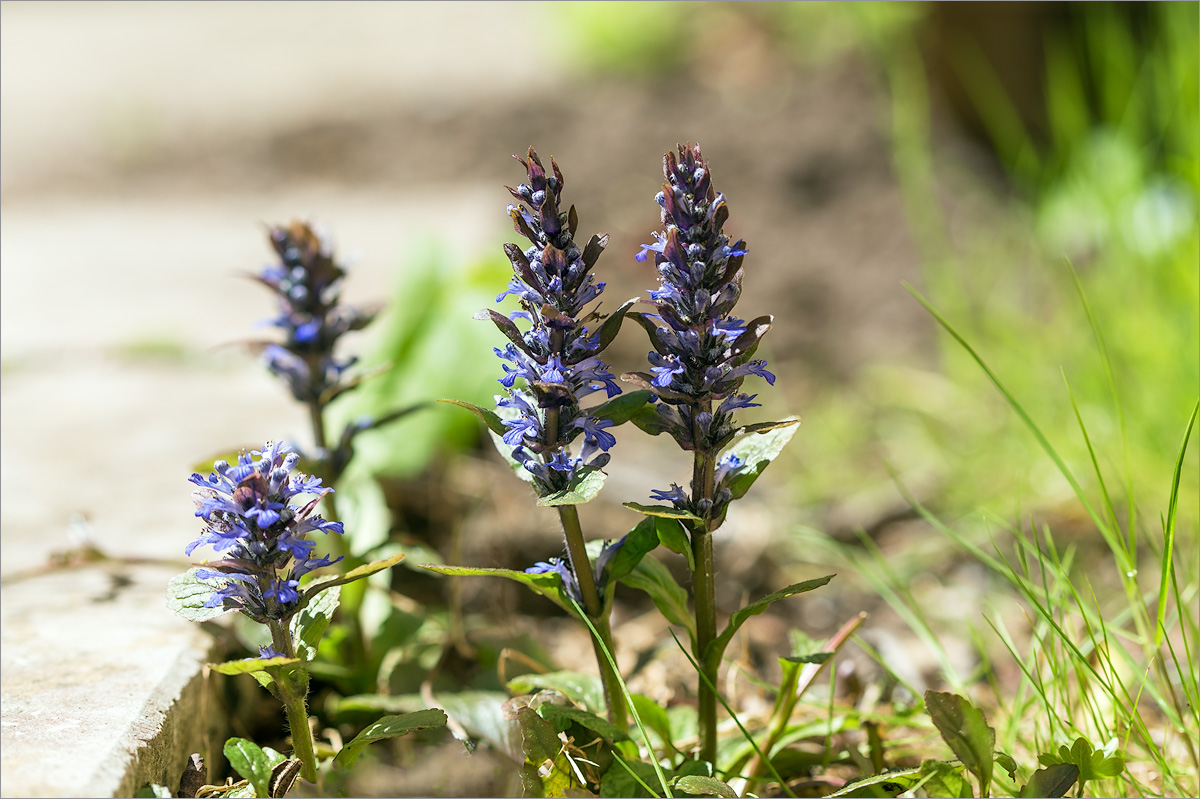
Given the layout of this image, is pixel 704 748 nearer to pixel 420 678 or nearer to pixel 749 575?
pixel 420 678

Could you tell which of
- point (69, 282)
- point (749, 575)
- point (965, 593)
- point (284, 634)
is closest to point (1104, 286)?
point (965, 593)

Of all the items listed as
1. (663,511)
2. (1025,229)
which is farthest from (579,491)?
(1025,229)

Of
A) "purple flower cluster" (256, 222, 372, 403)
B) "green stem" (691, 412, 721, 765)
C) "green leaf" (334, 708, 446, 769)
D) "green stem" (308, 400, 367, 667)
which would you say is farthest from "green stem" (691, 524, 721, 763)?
"purple flower cluster" (256, 222, 372, 403)

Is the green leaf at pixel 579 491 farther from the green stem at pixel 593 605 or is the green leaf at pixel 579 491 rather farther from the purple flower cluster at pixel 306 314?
the purple flower cluster at pixel 306 314

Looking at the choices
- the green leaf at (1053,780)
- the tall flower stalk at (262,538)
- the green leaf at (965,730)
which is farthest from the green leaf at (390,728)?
the green leaf at (1053,780)

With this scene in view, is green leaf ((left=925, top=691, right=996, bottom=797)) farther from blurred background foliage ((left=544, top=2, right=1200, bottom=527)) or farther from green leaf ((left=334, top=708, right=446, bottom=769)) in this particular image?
green leaf ((left=334, top=708, right=446, bottom=769))

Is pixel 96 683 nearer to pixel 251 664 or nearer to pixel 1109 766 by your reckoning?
pixel 251 664
